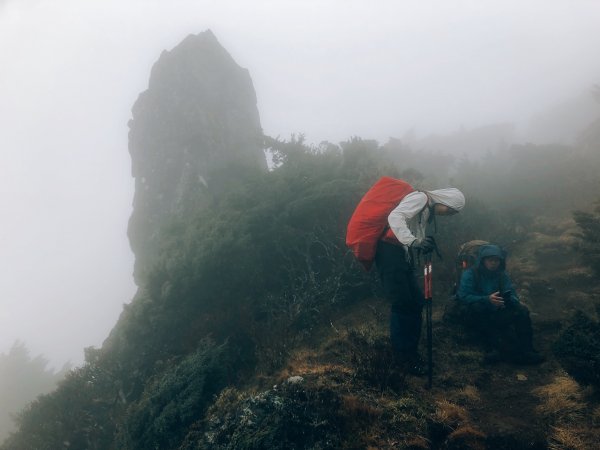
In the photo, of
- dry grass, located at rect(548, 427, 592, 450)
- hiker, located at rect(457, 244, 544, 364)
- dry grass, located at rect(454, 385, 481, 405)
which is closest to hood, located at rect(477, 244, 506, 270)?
hiker, located at rect(457, 244, 544, 364)

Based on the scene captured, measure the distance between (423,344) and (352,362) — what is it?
143 cm

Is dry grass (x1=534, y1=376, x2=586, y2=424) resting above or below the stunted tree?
above

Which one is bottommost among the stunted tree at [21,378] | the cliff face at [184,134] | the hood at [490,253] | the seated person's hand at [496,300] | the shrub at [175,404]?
the stunted tree at [21,378]

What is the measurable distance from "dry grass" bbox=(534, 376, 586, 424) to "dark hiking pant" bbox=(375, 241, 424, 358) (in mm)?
1497

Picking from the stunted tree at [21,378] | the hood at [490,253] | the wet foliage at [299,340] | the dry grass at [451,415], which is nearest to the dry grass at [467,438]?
the wet foliage at [299,340]

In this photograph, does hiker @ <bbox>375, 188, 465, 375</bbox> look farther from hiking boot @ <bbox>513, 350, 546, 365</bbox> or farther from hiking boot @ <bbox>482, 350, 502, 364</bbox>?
hiking boot @ <bbox>513, 350, 546, 365</bbox>

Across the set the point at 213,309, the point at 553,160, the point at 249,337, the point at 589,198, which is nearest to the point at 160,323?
the point at 213,309

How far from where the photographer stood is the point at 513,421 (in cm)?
395

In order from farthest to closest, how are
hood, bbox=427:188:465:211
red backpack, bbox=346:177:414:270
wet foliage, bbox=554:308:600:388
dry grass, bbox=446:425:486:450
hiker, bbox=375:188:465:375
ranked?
1. hood, bbox=427:188:465:211
2. red backpack, bbox=346:177:414:270
3. hiker, bbox=375:188:465:375
4. wet foliage, bbox=554:308:600:388
5. dry grass, bbox=446:425:486:450

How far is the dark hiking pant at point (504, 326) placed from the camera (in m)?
5.27

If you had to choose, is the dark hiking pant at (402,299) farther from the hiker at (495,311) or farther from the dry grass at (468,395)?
the hiker at (495,311)

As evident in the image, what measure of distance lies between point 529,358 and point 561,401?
42.3 inches

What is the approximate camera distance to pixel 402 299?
4953 millimetres

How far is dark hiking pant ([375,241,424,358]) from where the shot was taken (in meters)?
4.98
